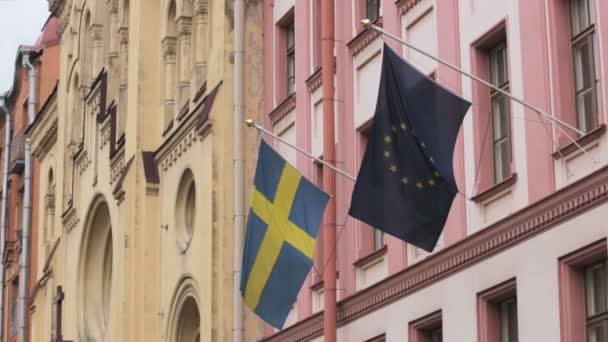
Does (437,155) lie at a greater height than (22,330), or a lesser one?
lesser

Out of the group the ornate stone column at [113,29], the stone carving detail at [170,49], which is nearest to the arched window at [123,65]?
the ornate stone column at [113,29]

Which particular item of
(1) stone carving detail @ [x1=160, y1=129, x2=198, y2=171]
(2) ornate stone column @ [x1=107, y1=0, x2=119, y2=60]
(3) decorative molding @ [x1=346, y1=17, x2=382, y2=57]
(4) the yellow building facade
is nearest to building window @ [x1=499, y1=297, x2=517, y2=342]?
(3) decorative molding @ [x1=346, y1=17, x2=382, y2=57]

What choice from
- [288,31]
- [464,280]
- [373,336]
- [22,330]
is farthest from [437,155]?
[22,330]

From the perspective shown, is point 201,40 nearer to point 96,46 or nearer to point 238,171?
point 238,171

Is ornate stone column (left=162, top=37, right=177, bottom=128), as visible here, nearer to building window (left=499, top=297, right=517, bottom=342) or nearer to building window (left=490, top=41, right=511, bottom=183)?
building window (left=490, top=41, right=511, bottom=183)

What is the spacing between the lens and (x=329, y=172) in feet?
88.5

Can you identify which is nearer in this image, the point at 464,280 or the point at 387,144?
the point at 387,144

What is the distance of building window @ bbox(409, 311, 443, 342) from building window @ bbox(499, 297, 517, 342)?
1.48 meters

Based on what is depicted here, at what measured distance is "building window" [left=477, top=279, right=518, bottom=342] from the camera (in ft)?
74.5

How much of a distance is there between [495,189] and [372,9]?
6.18 meters

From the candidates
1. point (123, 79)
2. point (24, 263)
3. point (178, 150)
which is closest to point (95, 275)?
point (123, 79)

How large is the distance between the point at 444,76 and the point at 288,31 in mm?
8381

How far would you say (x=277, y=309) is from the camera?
26547mm

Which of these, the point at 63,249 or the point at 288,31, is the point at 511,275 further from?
the point at 63,249
